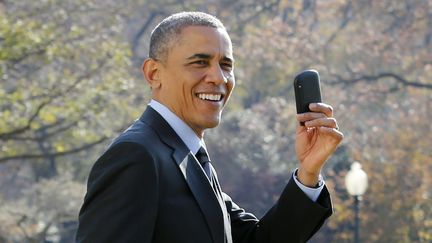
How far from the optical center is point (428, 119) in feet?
91.6

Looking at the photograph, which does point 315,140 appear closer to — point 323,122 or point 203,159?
point 323,122

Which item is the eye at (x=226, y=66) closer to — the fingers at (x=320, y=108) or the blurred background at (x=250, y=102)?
the fingers at (x=320, y=108)

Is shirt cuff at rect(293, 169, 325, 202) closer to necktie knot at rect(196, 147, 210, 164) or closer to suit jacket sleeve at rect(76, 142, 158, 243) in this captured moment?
necktie knot at rect(196, 147, 210, 164)

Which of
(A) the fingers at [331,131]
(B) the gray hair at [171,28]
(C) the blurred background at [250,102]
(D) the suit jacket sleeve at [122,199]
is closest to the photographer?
(D) the suit jacket sleeve at [122,199]

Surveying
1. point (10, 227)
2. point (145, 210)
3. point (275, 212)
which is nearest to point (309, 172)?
point (275, 212)

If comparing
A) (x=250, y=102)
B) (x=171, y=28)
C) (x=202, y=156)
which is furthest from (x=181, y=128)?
(x=250, y=102)

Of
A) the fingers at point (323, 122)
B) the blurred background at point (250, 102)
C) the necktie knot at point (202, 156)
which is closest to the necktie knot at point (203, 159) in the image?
the necktie knot at point (202, 156)

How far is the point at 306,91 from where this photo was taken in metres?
3.67

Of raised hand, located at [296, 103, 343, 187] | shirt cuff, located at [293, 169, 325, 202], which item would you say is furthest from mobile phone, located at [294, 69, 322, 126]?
shirt cuff, located at [293, 169, 325, 202]

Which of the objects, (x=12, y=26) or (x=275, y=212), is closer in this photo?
(x=275, y=212)

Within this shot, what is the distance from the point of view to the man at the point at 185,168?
10.8 ft

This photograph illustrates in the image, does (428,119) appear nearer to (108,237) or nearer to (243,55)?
(243,55)

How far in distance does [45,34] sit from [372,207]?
35.9ft

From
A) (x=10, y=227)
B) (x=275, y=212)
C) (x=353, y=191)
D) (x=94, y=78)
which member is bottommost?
(x=10, y=227)
